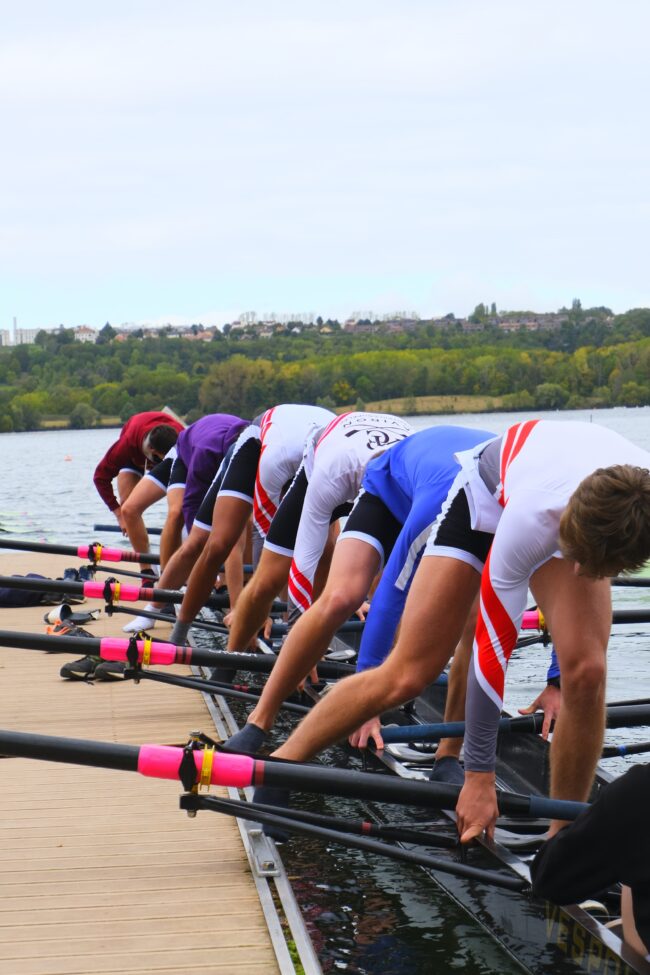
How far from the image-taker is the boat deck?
4.03 metres

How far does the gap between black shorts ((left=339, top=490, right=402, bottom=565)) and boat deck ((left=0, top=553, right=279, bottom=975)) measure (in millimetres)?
1428

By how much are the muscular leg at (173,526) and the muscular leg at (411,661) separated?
656 cm

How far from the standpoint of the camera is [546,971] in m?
4.14

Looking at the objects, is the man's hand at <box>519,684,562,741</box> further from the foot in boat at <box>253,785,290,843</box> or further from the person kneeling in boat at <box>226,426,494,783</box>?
the foot in boat at <box>253,785,290,843</box>

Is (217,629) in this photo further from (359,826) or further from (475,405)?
(475,405)

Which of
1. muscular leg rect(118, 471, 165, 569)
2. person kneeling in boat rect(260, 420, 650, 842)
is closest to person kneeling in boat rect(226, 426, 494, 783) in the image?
person kneeling in boat rect(260, 420, 650, 842)

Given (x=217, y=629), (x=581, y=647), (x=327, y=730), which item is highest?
(x=581, y=647)

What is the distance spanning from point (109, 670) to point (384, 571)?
3636 millimetres

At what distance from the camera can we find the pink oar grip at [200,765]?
13.6 ft

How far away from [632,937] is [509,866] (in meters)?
0.88

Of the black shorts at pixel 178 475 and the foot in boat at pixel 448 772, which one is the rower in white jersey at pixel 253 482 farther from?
the foot in boat at pixel 448 772

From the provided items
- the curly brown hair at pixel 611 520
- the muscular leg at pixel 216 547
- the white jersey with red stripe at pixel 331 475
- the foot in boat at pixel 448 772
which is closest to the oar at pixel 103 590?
the muscular leg at pixel 216 547

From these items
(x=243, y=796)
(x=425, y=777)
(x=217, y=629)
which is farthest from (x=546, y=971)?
(x=217, y=629)

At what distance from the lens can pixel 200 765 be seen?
4.23 metres
